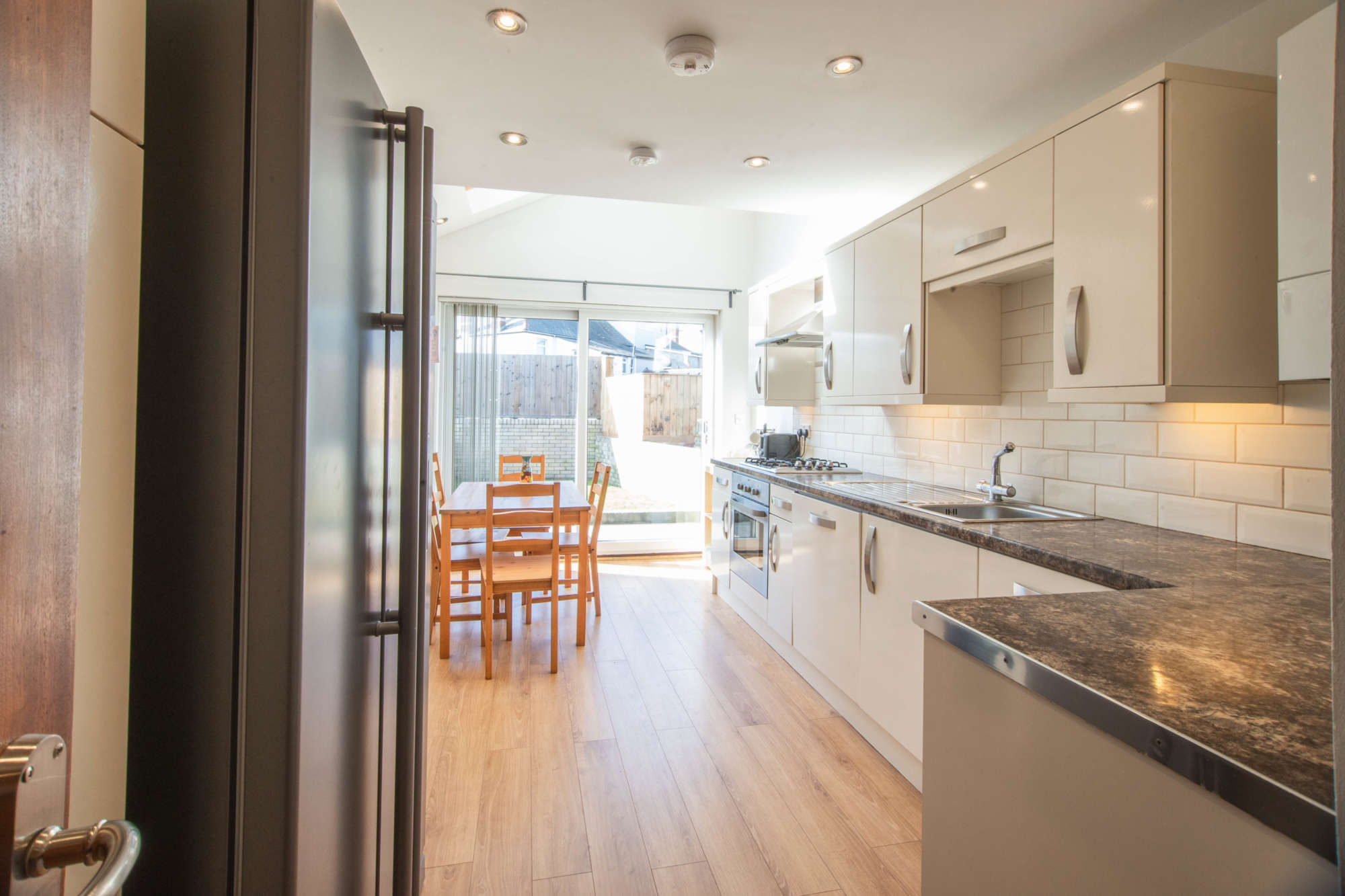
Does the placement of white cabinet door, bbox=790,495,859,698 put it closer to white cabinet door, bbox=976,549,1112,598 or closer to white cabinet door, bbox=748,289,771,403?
white cabinet door, bbox=976,549,1112,598

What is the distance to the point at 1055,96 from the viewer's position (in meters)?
2.27

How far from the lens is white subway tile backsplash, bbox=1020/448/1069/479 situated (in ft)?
7.50

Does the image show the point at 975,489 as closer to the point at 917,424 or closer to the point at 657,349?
the point at 917,424

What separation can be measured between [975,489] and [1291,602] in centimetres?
158

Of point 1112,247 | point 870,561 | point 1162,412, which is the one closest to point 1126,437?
point 1162,412

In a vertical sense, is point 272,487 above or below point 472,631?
above

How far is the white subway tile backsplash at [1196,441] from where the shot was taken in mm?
1740

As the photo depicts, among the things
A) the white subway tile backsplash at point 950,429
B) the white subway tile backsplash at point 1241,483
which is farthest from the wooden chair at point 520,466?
the white subway tile backsplash at point 1241,483

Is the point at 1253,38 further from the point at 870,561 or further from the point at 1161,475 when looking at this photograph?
the point at 870,561

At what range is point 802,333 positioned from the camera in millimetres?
3879

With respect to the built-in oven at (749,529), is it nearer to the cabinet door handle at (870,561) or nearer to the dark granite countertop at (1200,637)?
the cabinet door handle at (870,561)

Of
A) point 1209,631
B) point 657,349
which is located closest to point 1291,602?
point 1209,631

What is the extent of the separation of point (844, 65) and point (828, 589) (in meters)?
1.96

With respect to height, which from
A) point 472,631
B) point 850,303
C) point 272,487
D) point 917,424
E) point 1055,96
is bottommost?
point 472,631
